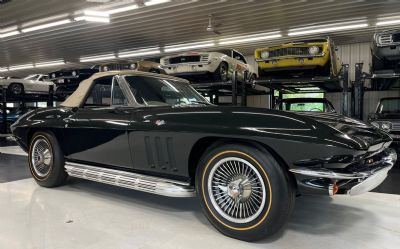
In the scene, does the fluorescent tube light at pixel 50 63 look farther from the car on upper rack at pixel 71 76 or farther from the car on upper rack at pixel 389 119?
the car on upper rack at pixel 389 119

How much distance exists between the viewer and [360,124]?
291cm

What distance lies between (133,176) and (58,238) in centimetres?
86

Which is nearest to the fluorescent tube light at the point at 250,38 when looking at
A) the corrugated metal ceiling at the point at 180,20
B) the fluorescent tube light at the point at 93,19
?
the corrugated metal ceiling at the point at 180,20

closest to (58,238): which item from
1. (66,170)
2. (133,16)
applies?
(66,170)

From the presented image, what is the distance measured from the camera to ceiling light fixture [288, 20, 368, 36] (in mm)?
10242

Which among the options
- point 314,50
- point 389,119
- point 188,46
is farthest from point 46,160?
point 188,46

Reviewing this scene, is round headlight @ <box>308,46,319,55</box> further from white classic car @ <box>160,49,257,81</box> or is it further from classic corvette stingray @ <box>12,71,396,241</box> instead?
classic corvette stingray @ <box>12,71,396,241</box>

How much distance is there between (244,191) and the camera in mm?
2459

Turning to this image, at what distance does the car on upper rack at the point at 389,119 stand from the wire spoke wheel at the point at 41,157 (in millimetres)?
5755

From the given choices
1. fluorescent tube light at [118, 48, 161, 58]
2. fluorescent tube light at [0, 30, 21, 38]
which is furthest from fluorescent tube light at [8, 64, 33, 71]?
fluorescent tube light at [118, 48, 161, 58]

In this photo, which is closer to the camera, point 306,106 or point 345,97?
point 345,97

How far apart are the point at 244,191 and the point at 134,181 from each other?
1.13 metres

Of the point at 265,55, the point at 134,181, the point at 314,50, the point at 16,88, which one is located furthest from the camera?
the point at 16,88

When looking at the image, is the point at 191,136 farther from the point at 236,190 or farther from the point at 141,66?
the point at 141,66
